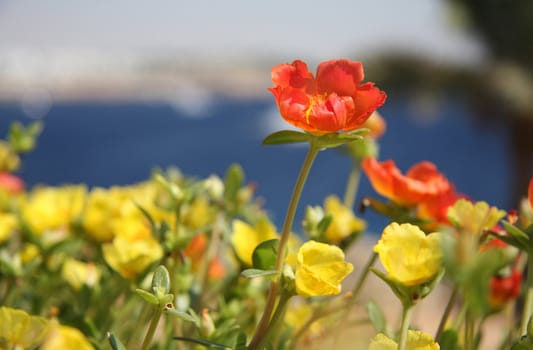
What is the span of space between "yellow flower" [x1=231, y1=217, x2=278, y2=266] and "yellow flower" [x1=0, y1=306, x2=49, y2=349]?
4.5 inches

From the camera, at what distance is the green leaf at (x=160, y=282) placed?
0.24 meters

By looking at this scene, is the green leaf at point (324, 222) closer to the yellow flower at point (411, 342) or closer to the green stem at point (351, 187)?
the yellow flower at point (411, 342)

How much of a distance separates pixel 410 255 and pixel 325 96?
84 mm

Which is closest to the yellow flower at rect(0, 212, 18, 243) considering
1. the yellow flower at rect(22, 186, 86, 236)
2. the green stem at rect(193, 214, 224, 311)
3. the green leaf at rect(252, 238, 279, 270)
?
the yellow flower at rect(22, 186, 86, 236)

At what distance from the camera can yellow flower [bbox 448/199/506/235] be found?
0.91 ft

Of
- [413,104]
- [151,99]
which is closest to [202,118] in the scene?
[151,99]

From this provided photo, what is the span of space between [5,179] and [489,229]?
488 millimetres

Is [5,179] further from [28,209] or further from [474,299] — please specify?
[474,299]

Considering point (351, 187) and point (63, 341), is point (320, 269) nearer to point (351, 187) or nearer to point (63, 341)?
point (63, 341)

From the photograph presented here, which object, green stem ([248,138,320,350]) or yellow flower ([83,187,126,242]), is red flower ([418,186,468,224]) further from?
yellow flower ([83,187,126,242])

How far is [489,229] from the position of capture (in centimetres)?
29

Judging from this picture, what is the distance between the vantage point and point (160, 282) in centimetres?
24

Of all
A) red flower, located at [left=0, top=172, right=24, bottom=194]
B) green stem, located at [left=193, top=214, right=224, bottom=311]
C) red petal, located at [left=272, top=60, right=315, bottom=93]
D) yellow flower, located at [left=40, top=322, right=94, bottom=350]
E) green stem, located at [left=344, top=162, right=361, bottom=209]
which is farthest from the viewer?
red flower, located at [left=0, top=172, right=24, bottom=194]

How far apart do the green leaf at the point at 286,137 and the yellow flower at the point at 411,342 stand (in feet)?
0.27
